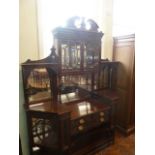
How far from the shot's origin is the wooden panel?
227cm

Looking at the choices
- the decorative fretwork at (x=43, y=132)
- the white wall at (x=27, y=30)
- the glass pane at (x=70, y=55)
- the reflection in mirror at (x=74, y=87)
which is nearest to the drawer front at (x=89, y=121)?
the decorative fretwork at (x=43, y=132)

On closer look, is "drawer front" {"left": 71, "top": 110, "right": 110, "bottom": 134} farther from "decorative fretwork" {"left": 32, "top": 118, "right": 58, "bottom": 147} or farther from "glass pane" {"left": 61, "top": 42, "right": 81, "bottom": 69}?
"glass pane" {"left": 61, "top": 42, "right": 81, "bottom": 69}

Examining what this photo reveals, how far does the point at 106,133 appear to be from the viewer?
217cm

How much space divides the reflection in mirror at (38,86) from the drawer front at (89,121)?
478 millimetres

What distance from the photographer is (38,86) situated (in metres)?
1.78

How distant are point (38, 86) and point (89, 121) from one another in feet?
2.51

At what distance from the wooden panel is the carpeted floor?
14 cm

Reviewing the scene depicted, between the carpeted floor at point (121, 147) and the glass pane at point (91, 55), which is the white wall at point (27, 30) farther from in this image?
the carpeted floor at point (121, 147)

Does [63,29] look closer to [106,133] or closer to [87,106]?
[87,106]

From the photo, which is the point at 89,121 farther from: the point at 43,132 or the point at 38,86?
the point at 38,86

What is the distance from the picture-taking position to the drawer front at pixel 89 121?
5.86ft

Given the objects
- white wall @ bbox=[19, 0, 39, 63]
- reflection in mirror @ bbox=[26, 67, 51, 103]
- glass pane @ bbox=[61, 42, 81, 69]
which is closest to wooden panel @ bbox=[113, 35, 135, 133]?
glass pane @ bbox=[61, 42, 81, 69]

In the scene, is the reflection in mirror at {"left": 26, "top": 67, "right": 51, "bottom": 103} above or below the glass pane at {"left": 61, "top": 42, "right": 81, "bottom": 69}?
below
